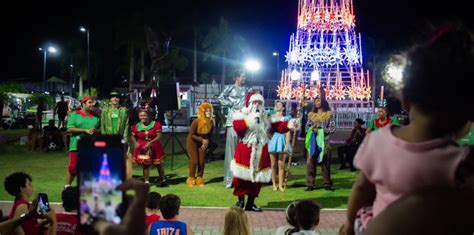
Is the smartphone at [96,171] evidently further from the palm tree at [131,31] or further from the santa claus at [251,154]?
the palm tree at [131,31]

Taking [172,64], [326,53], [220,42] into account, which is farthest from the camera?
[220,42]

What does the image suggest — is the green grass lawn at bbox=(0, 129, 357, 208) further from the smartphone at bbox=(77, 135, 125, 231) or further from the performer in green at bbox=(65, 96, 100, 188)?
the smartphone at bbox=(77, 135, 125, 231)

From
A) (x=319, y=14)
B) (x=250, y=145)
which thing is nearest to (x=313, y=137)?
(x=250, y=145)

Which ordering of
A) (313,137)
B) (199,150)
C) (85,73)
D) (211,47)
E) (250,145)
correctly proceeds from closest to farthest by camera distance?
(250,145) < (313,137) < (199,150) < (211,47) < (85,73)

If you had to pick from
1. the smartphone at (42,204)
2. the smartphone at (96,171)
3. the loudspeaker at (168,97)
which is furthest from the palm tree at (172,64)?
the smartphone at (96,171)

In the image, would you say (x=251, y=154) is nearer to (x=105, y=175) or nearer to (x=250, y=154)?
(x=250, y=154)

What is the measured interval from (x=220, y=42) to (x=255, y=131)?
4311 centimetres

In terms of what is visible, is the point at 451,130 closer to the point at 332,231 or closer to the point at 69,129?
the point at 332,231

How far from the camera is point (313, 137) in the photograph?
10211 millimetres

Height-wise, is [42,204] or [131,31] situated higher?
[131,31]

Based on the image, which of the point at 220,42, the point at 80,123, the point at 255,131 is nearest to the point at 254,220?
the point at 255,131

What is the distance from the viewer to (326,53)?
2466cm

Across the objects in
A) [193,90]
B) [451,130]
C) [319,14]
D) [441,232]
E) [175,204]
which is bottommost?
[175,204]

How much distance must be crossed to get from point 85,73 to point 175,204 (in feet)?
177
